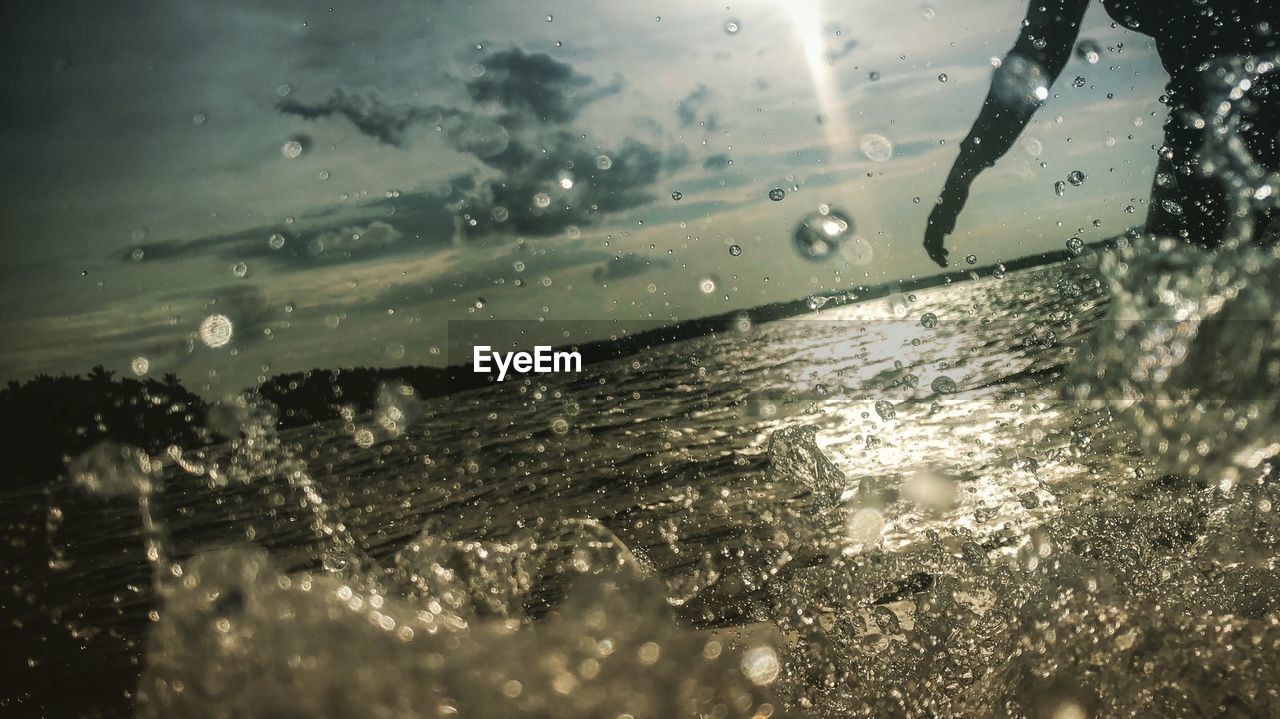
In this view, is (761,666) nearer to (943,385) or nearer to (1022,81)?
(1022,81)

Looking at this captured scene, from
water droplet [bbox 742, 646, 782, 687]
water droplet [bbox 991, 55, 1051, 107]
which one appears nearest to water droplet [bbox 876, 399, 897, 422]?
water droplet [bbox 991, 55, 1051, 107]

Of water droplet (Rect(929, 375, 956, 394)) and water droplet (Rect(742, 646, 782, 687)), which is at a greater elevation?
water droplet (Rect(742, 646, 782, 687))

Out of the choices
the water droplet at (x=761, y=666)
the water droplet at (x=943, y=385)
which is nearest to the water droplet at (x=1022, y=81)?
the water droplet at (x=761, y=666)

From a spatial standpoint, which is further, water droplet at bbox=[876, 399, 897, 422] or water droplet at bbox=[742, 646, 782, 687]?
water droplet at bbox=[876, 399, 897, 422]

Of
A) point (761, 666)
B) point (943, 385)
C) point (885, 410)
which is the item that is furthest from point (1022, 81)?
point (943, 385)

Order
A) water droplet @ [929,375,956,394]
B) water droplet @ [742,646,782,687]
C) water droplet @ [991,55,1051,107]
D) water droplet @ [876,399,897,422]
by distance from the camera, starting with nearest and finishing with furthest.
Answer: water droplet @ [742,646,782,687] → water droplet @ [991,55,1051,107] → water droplet @ [876,399,897,422] → water droplet @ [929,375,956,394]

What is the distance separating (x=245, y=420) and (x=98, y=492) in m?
3.85

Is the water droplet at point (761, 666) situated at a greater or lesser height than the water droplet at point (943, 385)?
greater

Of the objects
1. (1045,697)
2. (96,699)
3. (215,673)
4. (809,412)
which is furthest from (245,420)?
(1045,697)

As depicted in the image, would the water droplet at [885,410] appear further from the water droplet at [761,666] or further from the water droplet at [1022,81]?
the water droplet at [761,666]

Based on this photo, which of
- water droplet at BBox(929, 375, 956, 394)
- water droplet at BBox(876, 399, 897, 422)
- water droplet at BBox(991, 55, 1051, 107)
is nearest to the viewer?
water droplet at BBox(991, 55, 1051, 107)

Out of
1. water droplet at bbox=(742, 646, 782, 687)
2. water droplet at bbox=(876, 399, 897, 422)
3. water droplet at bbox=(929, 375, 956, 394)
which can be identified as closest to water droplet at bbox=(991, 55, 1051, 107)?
water droplet at bbox=(742, 646, 782, 687)

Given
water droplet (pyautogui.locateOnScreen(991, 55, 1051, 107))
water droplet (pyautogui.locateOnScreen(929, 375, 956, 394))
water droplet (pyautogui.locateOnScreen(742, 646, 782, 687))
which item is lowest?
water droplet (pyautogui.locateOnScreen(929, 375, 956, 394))

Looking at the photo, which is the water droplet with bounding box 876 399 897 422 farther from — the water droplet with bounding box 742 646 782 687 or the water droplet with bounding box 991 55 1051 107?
the water droplet with bounding box 742 646 782 687
